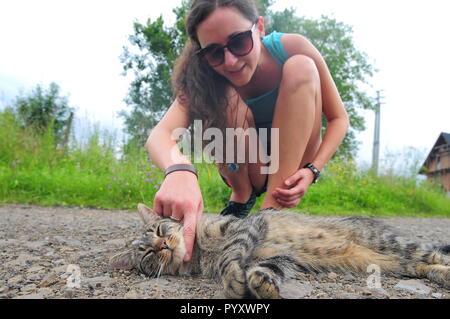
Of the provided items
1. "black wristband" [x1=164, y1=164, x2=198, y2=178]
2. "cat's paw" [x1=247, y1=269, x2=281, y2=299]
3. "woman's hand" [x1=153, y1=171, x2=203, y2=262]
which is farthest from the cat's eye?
"cat's paw" [x1=247, y1=269, x2=281, y2=299]

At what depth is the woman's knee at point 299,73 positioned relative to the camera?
254 centimetres

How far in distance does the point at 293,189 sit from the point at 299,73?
911 millimetres

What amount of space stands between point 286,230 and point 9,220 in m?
2.94

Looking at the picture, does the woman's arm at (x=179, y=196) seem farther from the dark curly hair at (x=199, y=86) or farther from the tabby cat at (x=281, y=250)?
the dark curly hair at (x=199, y=86)

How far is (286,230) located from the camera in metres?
2.13

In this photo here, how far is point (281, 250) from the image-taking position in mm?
1996

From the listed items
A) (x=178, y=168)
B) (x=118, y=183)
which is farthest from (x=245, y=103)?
(x=118, y=183)

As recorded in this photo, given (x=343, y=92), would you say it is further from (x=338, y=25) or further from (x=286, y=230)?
(x=286, y=230)

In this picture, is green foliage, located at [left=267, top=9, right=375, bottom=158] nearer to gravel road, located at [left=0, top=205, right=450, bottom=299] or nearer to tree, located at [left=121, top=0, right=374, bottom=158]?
tree, located at [left=121, top=0, right=374, bottom=158]

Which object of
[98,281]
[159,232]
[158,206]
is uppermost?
[158,206]

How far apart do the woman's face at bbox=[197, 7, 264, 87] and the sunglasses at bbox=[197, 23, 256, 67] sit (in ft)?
0.07

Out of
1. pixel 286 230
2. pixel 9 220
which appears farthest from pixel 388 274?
pixel 9 220

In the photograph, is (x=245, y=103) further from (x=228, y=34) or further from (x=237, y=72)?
(x=228, y=34)

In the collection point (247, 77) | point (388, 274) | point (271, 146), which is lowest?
point (388, 274)
